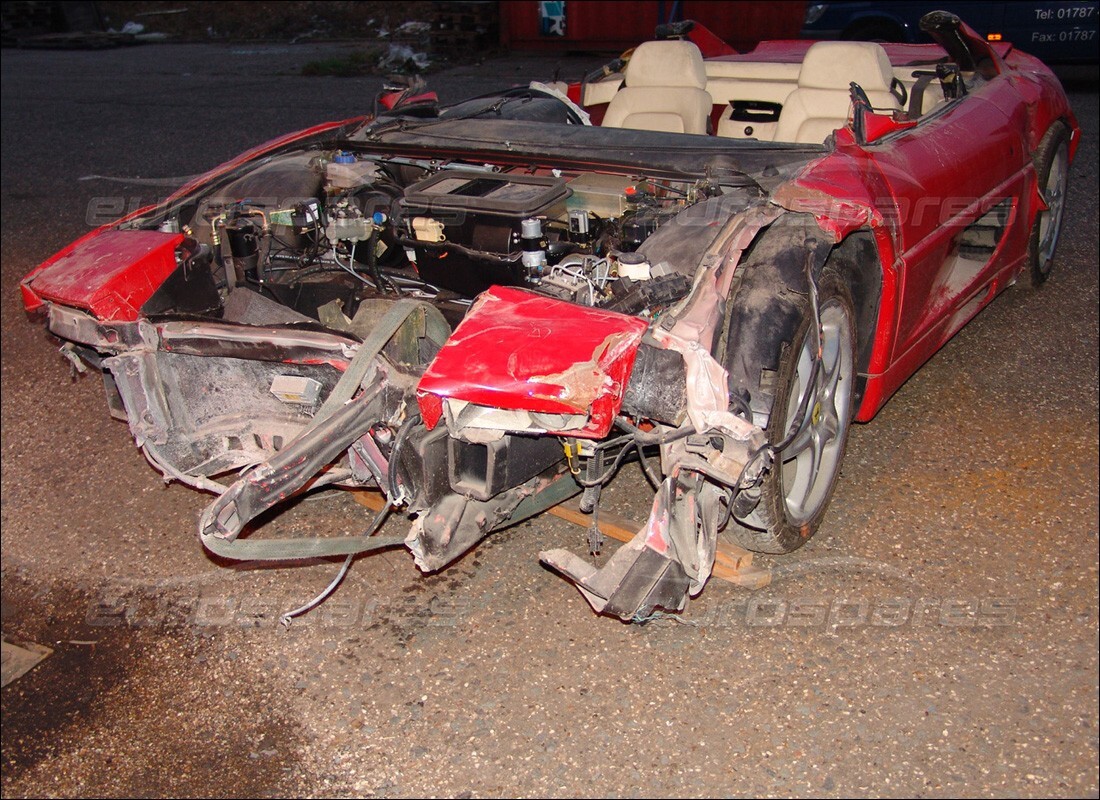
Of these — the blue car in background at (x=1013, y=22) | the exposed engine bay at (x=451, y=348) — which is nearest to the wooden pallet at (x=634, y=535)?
the exposed engine bay at (x=451, y=348)

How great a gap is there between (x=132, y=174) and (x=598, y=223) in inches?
275

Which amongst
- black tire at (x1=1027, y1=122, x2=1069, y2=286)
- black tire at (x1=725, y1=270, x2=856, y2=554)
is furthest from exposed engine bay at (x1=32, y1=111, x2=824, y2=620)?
black tire at (x1=1027, y1=122, x2=1069, y2=286)

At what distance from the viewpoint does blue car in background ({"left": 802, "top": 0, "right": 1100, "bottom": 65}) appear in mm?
9312

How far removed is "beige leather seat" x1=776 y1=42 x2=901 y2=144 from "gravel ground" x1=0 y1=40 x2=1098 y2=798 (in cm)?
119

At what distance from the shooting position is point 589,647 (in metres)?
2.82

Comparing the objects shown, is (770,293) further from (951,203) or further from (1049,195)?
(1049,195)

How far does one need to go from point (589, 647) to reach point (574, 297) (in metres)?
1.04

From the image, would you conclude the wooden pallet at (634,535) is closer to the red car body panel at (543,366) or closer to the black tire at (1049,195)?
the red car body panel at (543,366)

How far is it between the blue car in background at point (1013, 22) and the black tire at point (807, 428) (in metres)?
7.27

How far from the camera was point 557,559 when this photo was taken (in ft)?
8.15

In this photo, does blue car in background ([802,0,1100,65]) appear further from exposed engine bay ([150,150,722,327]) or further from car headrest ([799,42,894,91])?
exposed engine bay ([150,150,722,327])

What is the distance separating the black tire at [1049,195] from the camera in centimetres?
451

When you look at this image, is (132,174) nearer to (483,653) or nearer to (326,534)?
(326,534)

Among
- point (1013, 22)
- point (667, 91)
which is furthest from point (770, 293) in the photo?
point (1013, 22)
